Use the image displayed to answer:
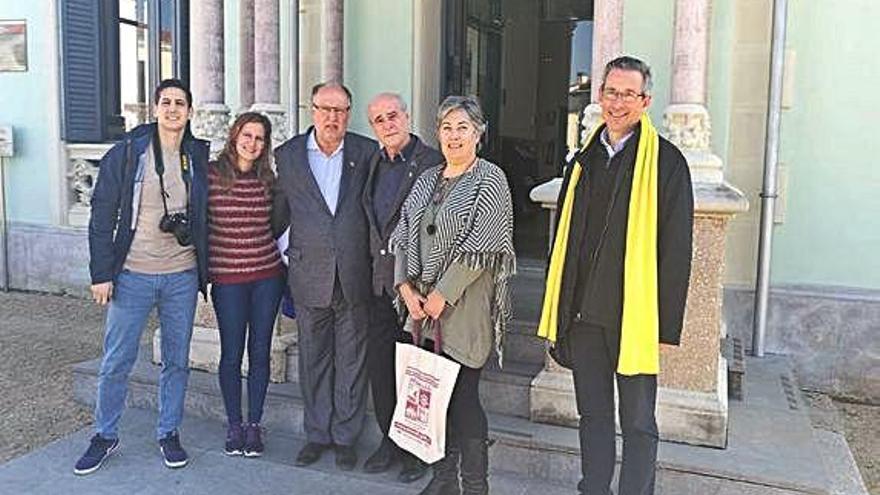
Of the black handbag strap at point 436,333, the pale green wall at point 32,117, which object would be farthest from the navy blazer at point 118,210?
the pale green wall at point 32,117

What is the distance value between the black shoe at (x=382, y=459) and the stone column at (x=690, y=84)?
1.84m

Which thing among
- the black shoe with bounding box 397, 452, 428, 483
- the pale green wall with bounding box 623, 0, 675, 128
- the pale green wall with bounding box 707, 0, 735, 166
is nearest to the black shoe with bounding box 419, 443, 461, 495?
the black shoe with bounding box 397, 452, 428, 483

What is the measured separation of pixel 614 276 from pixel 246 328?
5.84 ft

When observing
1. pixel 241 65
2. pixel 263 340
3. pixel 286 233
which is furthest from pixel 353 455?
pixel 241 65

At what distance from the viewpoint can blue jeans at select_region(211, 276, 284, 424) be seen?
3.73m

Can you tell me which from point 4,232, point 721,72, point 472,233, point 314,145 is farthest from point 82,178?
point 472,233

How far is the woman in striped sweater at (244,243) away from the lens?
3670mm

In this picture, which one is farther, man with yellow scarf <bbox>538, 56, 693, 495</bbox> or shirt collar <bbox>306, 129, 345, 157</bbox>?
shirt collar <bbox>306, 129, 345, 157</bbox>

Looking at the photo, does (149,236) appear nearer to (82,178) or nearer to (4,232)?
(82,178)

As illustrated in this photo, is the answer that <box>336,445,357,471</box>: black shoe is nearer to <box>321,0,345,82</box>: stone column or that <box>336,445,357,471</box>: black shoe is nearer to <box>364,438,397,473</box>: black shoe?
<box>364,438,397,473</box>: black shoe

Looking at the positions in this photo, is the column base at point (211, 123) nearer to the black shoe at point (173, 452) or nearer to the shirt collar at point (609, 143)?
the black shoe at point (173, 452)

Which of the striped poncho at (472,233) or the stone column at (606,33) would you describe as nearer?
the striped poncho at (472,233)

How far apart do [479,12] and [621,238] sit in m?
4.26

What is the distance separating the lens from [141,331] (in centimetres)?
374
